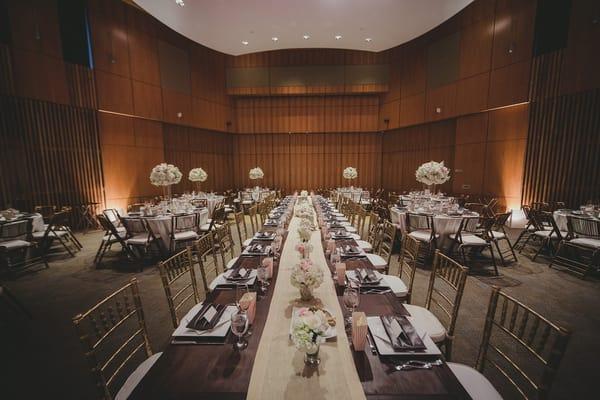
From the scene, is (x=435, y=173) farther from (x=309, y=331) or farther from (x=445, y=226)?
(x=309, y=331)

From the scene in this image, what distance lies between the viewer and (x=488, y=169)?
8.61 meters

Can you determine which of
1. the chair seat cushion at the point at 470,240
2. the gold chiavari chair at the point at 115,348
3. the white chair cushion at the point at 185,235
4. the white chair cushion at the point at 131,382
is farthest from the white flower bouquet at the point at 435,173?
the white chair cushion at the point at 131,382

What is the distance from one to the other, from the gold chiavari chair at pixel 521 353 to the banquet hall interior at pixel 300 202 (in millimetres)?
16

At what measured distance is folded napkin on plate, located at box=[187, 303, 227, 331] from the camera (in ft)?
5.04

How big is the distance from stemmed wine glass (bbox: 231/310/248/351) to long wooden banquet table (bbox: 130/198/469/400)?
0.11 feet

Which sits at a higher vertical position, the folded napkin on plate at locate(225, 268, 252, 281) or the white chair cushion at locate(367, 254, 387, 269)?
the folded napkin on plate at locate(225, 268, 252, 281)

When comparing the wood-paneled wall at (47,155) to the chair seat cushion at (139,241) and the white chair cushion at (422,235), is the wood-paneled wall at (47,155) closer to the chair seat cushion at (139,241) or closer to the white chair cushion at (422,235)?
the chair seat cushion at (139,241)

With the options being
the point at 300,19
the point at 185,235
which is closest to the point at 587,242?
the point at 185,235

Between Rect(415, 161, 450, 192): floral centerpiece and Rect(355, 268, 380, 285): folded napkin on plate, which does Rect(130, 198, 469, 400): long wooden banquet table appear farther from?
Rect(415, 161, 450, 192): floral centerpiece

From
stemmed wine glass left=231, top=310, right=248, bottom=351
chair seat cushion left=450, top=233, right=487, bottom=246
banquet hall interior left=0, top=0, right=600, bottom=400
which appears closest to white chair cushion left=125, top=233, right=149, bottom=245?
banquet hall interior left=0, top=0, right=600, bottom=400

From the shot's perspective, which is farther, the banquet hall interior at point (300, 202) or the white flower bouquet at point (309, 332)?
the banquet hall interior at point (300, 202)

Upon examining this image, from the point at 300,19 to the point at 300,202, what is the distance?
5065 millimetres

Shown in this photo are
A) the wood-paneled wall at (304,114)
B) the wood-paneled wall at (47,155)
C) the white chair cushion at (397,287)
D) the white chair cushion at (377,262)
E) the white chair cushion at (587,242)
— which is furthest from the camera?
the wood-paneled wall at (304,114)

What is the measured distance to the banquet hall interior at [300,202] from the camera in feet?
4.84
